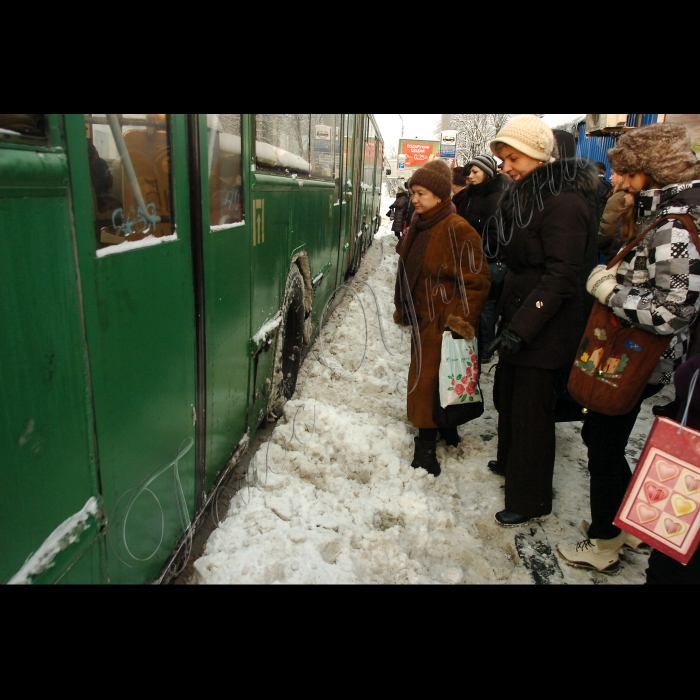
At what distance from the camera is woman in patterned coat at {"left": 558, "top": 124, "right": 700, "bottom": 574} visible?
74.1 inches

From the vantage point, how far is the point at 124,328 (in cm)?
147

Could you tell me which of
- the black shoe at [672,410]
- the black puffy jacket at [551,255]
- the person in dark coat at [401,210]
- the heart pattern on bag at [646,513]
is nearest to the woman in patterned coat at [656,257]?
the black puffy jacket at [551,255]

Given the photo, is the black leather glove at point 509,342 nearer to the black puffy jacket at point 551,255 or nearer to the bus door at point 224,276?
the black puffy jacket at point 551,255

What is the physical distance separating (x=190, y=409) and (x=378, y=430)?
6.16 ft

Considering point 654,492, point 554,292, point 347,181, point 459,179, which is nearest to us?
point 654,492

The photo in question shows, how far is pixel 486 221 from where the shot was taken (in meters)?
4.72

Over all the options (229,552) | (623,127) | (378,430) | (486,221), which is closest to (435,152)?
(623,127)

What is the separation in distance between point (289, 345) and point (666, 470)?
9.73ft

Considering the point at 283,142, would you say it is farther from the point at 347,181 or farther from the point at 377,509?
the point at 347,181

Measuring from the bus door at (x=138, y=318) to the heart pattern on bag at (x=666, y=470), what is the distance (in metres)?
1.66

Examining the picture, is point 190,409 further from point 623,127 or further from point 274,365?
point 623,127

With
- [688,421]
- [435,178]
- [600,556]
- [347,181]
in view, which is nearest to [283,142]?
[435,178]

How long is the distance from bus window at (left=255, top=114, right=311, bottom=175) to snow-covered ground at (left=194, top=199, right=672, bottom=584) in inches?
68.8

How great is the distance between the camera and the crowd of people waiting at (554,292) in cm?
194
